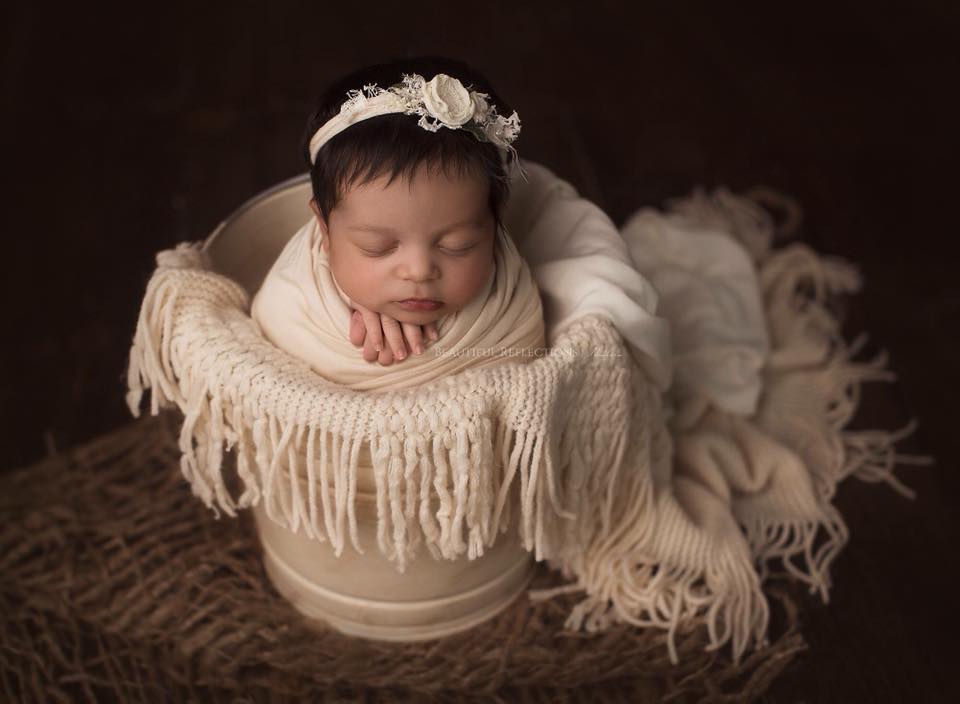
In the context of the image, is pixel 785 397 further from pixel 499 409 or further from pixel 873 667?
pixel 499 409

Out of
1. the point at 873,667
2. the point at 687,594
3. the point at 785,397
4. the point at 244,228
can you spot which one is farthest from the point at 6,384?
the point at 873,667

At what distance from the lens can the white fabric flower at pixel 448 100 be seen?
3.33 ft

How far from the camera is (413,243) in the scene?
41.5 inches

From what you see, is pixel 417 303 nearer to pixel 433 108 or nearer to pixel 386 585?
pixel 433 108

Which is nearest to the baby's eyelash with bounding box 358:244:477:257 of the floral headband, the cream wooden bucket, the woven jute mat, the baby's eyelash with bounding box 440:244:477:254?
the baby's eyelash with bounding box 440:244:477:254

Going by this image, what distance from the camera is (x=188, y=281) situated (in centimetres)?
113

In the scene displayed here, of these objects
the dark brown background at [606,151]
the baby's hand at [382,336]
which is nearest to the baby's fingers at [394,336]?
the baby's hand at [382,336]

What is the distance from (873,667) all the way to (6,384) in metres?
1.17

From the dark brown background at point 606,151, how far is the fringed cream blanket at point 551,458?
0.09m

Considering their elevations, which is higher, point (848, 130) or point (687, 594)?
point (848, 130)

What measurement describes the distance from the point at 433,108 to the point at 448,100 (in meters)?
0.02

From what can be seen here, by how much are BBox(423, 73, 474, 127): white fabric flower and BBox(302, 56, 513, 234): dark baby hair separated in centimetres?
2

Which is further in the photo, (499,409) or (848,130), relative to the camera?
(848,130)

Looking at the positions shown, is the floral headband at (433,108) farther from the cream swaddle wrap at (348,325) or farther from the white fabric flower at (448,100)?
the cream swaddle wrap at (348,325)
